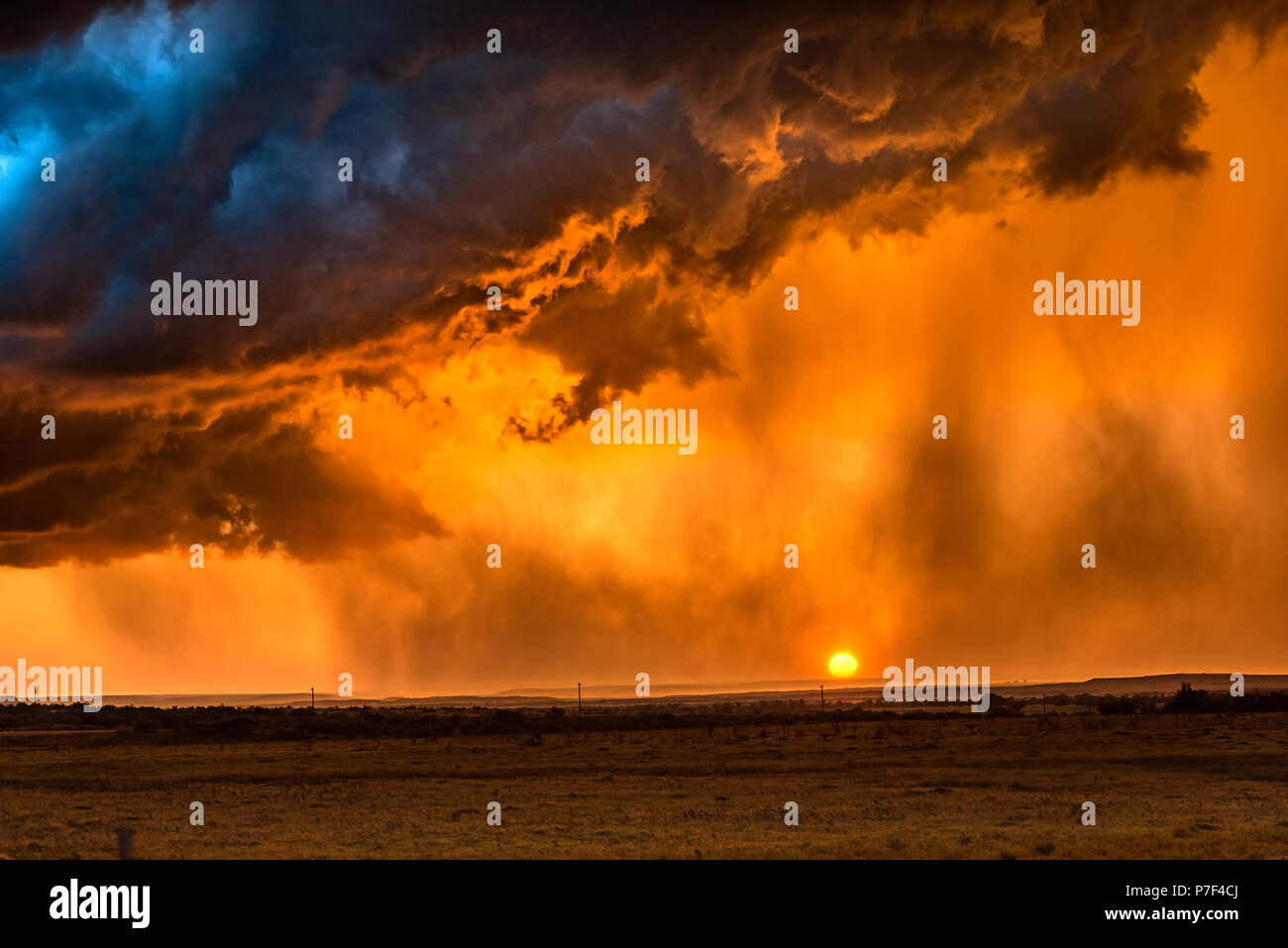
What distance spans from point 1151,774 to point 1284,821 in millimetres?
18736

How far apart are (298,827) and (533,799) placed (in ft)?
35.2

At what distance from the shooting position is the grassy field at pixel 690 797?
107 ft

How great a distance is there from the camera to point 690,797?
153 feet

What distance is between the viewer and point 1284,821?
35250 mm

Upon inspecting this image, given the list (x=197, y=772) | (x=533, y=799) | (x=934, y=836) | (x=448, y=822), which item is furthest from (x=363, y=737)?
(x=934, y=836)

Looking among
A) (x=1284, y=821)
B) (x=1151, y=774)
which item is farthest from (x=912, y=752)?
(x=1284, y=821)

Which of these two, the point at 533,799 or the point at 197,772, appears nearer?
the point at 533,799

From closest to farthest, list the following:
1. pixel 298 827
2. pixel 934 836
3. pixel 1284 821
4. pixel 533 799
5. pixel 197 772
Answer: pixel 934 836, pixel 1284 821, pixel 298 827, pixel 533 799, pixel 197 772

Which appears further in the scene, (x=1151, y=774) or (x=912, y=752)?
(x=912, y=752)

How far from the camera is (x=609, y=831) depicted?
119 feet

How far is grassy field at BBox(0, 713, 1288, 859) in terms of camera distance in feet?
107
